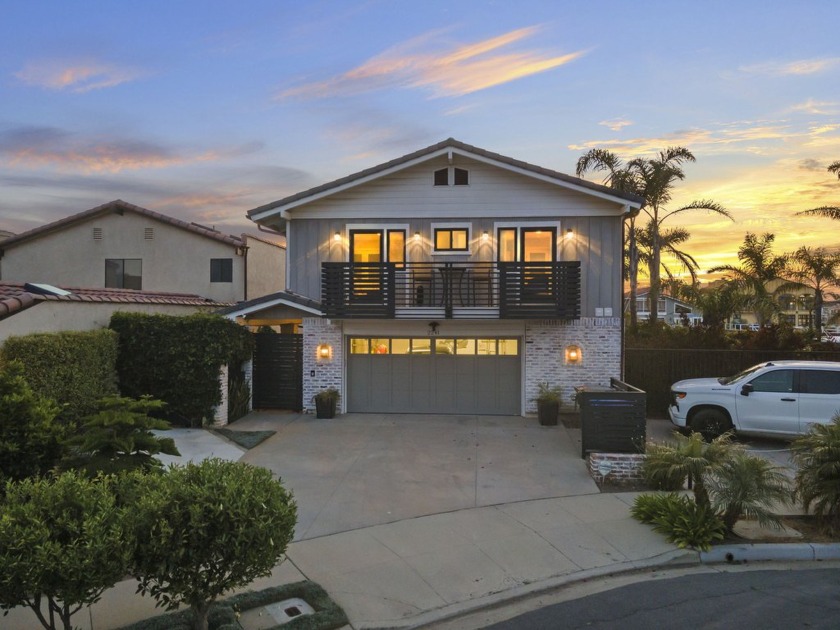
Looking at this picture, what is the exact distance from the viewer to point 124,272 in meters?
20.7

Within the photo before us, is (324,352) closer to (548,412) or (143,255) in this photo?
(548,412)

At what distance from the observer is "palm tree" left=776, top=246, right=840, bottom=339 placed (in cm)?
1912

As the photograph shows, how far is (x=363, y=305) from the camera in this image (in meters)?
13.7

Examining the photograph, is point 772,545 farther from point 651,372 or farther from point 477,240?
point 477,240

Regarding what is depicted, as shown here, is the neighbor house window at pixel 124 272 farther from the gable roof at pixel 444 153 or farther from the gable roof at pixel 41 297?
the gable roof at pixel 444 153

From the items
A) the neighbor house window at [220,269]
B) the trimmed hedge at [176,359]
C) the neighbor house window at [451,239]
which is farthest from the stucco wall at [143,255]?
the neighbor house window at [451,239]

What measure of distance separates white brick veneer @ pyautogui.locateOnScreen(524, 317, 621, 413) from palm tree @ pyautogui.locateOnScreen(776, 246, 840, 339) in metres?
9.74

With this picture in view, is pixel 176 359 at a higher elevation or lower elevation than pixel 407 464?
higher

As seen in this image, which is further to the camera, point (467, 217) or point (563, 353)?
point (467, 217)

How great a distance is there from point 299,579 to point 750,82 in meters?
13.8

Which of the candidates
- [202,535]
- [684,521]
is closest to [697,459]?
[684,521]

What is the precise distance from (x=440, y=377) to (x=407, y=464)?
184 inches

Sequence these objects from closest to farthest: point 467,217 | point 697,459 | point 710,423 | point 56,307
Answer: point 697,459 → point 56,307 → point 710,423 → point 467,217

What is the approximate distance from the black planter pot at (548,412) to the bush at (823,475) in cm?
633
